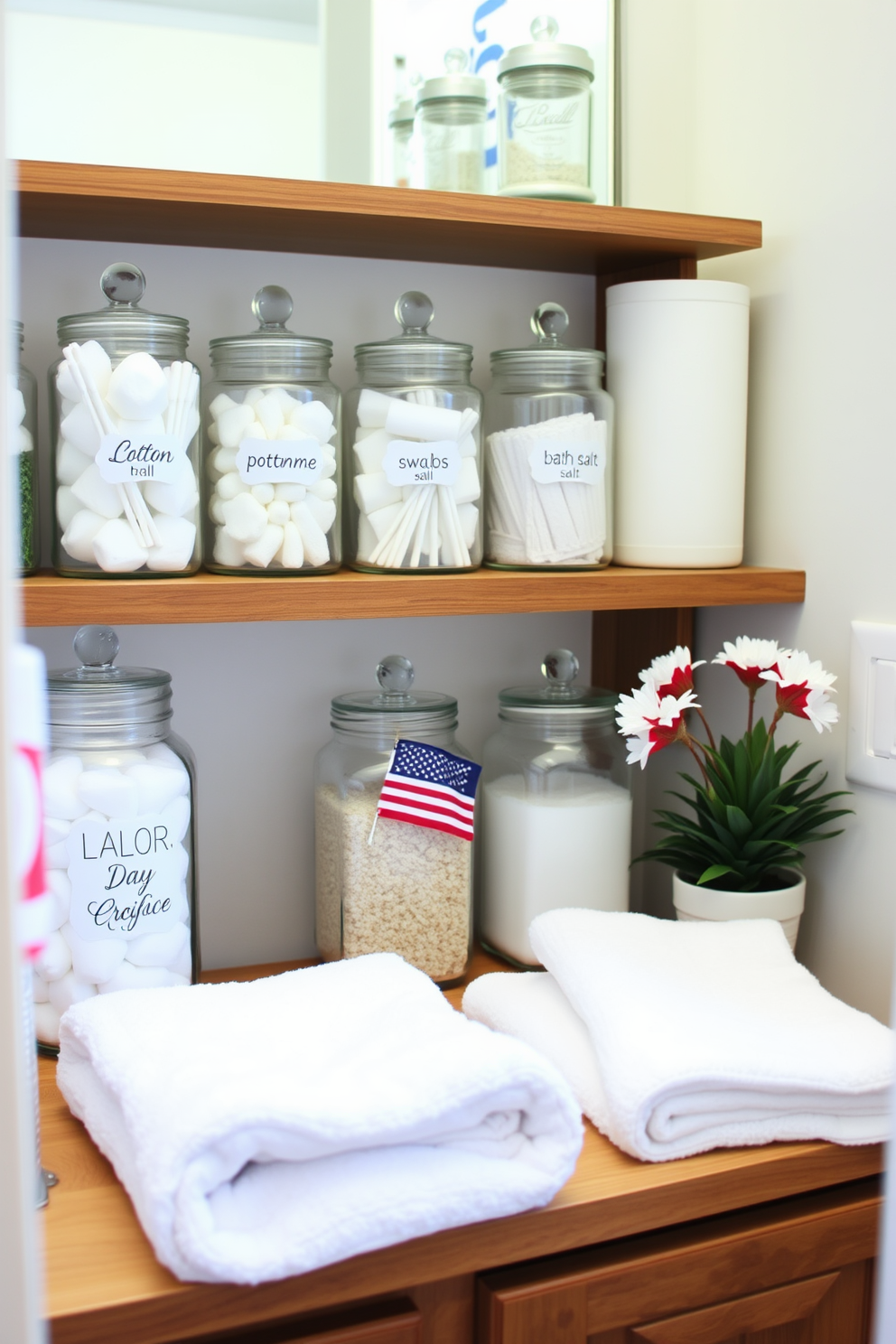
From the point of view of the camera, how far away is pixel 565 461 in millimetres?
996

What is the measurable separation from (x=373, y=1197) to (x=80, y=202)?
2.32ft

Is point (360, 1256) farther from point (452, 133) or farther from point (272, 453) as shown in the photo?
point (452, 133)

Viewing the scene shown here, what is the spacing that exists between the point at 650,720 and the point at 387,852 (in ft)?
0.81

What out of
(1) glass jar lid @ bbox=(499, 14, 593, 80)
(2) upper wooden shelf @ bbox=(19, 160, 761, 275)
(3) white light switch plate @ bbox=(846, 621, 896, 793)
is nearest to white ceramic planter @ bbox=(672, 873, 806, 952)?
(3) white light switch plate @ bbox=(846, 621, 896, 793)

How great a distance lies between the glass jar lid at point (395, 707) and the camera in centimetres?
104

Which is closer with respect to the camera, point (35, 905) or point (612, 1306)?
point (35, 905)

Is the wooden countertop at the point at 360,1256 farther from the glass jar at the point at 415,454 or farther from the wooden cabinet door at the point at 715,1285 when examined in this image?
the glass jar at the point at 415,454

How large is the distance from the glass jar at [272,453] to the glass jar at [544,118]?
26cm

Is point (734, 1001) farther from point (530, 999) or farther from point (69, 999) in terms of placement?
point (69, 999)

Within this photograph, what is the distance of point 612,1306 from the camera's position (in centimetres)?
75

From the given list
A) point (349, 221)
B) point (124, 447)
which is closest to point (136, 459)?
point (124, 447)

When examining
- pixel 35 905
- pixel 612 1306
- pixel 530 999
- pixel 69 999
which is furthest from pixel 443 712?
pixel 35 905

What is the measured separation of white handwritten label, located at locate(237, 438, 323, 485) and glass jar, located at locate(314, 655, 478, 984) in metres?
0.22

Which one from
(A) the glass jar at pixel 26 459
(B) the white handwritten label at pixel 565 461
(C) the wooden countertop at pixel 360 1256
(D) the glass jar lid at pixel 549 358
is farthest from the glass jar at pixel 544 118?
(C) the wooden countertop at pixel 360 1256
